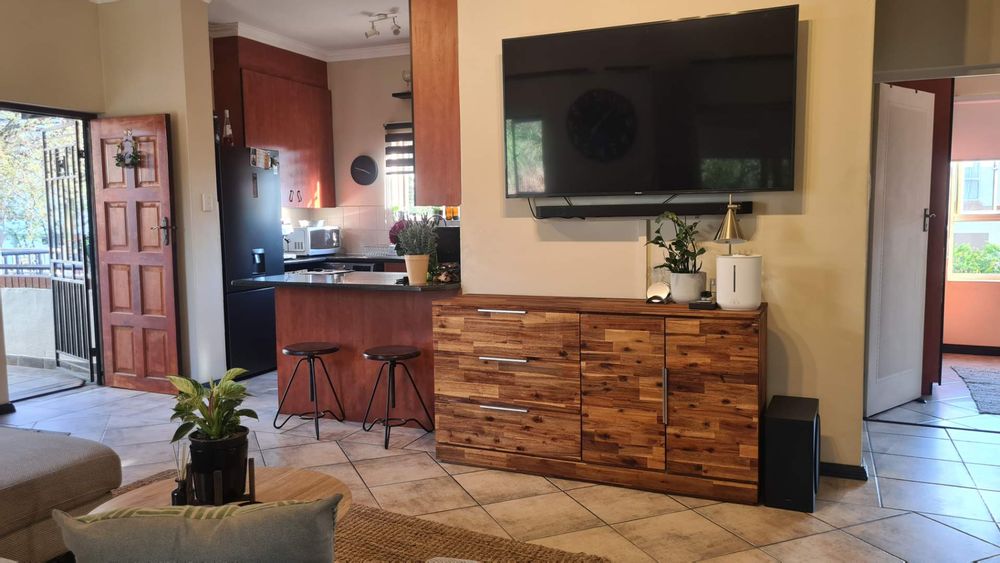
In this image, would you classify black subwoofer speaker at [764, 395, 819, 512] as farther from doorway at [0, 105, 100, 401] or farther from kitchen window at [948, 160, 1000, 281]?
doorway at [0, 105, 100, 401]

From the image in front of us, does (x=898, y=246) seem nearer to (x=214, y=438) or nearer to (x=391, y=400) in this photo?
(x=391, y=400)

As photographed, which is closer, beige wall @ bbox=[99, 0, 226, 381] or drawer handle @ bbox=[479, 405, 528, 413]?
drawer handle @ bbox=[479, 405, 528, 413]

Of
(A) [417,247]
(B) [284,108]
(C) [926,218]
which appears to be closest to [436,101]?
(A) [417,247]

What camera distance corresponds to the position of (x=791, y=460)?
306 centimetres

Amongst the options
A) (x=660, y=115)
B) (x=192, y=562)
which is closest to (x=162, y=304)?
(x=660, y=115)

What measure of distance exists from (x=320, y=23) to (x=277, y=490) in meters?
5.29

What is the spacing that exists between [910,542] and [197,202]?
4.96 meters

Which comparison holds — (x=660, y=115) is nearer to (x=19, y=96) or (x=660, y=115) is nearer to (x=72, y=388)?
(x=19, y=96)

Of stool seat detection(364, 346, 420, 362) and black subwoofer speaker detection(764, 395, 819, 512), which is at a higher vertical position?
stool seat detection(364, 346, 420, 362)

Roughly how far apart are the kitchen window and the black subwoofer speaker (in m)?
4.63

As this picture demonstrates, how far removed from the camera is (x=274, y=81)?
265 inches

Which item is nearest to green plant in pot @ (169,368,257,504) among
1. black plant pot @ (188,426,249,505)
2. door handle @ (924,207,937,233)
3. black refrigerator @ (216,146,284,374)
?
black plant pot @ (188,426,249,505)

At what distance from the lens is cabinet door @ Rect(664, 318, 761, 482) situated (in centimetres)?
307

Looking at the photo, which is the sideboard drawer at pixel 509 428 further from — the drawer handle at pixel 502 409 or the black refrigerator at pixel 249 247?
the black refrigerator at pixel 249 247
